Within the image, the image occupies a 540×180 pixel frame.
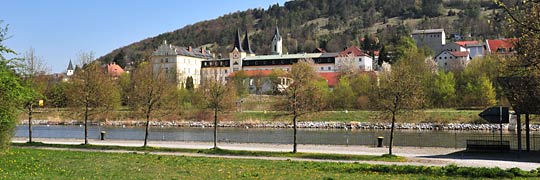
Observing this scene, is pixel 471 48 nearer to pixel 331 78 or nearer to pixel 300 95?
pixel 331 78

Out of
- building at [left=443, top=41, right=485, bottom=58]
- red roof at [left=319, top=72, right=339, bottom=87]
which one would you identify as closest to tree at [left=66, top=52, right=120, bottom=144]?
red roof at [left=319, top=72, right=339, bottom=87]

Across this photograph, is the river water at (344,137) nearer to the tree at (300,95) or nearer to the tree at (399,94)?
the tree at (399,94)

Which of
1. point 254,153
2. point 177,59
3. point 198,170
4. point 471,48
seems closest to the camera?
point 198,170

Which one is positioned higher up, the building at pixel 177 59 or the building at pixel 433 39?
the building at pixel 433 39

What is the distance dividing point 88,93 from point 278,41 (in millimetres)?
130748

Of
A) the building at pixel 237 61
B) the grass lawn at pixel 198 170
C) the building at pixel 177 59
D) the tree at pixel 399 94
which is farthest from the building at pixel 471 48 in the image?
the grass lawn at pixel 198 170

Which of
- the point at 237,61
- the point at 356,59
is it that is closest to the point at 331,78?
the point at 356,59

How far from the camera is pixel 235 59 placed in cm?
12419

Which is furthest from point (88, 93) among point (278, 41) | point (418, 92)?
point (278, 41)

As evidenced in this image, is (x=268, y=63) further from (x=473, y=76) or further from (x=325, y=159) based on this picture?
(x=325, y=159)

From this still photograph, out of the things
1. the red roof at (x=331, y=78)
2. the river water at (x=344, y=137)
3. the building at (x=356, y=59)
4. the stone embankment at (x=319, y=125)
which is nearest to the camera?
the river water at (x=344, y=137)

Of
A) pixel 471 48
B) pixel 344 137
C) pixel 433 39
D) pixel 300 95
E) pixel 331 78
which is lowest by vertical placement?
pixel 344 137

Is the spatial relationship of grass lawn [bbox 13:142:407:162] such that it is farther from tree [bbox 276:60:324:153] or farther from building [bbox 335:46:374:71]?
building [bbox 335:46:374:71]

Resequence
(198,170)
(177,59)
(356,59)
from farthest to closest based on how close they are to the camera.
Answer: (177,59) < (356,59) < (198,170)
